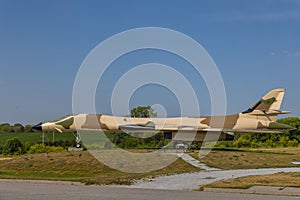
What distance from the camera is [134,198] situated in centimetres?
1162

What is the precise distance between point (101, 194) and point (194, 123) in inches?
1025

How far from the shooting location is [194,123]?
124ft

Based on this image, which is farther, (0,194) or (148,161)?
(148,161)

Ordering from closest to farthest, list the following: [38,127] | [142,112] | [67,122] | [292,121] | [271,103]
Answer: [67,122], [38,127], [271,103], [142,112], [292,121]

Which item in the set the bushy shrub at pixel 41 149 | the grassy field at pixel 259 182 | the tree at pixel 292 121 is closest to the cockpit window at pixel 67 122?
the bushy shrub at pixel 41 149

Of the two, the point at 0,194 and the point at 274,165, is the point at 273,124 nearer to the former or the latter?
the point at 274,165

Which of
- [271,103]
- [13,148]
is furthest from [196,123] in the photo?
[13,148]

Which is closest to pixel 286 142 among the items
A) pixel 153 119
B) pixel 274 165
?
pixel 153 119

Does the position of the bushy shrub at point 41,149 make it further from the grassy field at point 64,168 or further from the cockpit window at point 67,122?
the grassy field at point 64,168

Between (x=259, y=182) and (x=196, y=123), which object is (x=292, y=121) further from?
(x=259, y=182)

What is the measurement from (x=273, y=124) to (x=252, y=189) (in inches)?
1000

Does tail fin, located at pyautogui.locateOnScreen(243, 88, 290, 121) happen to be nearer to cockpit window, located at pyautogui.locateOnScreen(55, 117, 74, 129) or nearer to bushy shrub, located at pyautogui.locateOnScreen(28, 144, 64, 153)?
cockpit window, located at pyautogui.locateOnScreen(55, 117, 74, 129)

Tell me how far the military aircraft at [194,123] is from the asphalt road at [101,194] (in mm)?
21228

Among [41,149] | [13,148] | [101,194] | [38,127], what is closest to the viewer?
[101,194]
